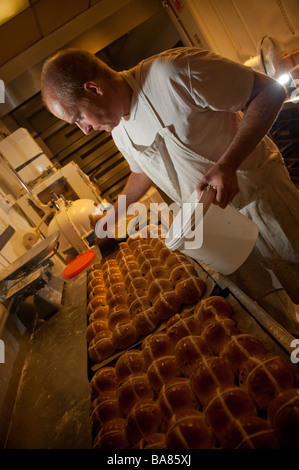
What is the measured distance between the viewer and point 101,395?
1.58 m

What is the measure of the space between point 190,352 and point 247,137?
1.15 meters

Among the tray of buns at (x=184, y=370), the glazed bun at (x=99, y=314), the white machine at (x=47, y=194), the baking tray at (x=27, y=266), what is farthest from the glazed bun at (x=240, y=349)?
the white machine at (x=47, y=194)

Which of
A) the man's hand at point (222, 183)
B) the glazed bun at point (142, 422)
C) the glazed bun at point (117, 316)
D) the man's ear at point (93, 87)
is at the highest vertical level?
the man's ear at point (93, 87)

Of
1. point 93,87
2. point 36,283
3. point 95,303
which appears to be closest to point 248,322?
point 95,303

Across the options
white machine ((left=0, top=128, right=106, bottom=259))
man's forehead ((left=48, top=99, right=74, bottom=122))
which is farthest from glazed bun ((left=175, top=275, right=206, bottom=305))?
white machine ((left=0, top=128, right=106, bottom=259))

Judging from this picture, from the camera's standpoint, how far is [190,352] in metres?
1.44

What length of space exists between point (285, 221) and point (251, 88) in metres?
0.81

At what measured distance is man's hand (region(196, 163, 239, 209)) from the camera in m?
1.15

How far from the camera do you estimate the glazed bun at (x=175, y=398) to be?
50.2 inches

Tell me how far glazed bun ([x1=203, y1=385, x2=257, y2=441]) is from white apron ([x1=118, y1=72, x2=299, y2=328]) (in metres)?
0.90

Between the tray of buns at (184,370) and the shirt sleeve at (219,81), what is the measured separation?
3.58 ft

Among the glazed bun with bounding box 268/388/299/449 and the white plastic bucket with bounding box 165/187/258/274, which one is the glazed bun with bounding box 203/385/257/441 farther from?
the white plastic bucket with bounding box 165/187/258/274

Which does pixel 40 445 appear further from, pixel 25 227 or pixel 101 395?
pixel 25 227

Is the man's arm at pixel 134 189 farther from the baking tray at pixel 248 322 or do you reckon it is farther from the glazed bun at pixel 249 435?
the glazed bun at pixel 249 435
